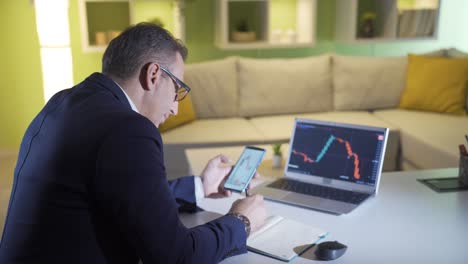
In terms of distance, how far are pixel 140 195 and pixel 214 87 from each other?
2876 millimetres

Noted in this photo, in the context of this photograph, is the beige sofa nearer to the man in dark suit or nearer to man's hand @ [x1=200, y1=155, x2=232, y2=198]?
man's hand @ [x1=200, y1=155, x2=232, y2=198]

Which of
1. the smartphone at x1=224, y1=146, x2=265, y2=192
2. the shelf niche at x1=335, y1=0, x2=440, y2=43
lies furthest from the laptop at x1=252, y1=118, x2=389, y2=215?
the shelf niche at x1=335, y1=0, x2=440, y2=43

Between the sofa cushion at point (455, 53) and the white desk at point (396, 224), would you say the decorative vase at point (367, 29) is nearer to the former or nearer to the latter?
the sofa cushion at point (455, 53)

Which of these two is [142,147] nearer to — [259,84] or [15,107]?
[259,84]

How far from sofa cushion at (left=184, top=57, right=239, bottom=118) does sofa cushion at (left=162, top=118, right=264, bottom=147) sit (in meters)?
0.13

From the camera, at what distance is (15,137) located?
4387 mm

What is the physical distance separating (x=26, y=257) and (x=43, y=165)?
0.69 ft

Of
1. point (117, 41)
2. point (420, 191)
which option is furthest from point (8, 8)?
point (420, 191)

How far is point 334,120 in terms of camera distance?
388 centimetres

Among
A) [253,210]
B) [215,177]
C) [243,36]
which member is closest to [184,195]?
[215,177]

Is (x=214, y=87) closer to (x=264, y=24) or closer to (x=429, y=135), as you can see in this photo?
(x=264, y=24)

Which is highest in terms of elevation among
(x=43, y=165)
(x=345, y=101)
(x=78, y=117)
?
(x=78, y=117)

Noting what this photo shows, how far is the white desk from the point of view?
141 cm

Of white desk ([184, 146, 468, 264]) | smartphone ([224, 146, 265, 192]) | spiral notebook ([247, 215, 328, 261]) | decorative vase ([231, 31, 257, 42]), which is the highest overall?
decorative vase ([231, 31, 257, 42])
